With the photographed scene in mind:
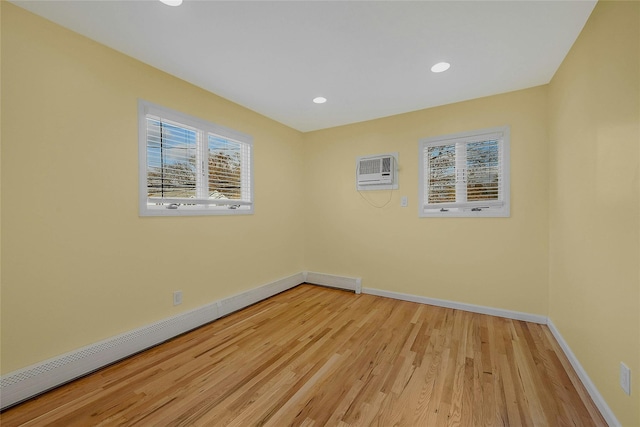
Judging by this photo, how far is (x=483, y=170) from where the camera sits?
2945mm

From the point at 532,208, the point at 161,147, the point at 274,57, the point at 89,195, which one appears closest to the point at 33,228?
the point at 89,195

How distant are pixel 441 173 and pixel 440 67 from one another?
1.27 meters

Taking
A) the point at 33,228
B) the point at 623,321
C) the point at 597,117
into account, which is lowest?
the point at 623,321

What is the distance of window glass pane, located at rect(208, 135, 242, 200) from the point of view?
9.45 ft

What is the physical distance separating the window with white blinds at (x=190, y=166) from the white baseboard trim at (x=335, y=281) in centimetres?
157

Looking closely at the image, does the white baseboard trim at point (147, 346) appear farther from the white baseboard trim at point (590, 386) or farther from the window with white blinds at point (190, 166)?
the window with white blinds at point (190, 166)

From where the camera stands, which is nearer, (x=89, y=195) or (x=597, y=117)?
(x=597, y=117)

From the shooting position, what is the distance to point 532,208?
269 cm

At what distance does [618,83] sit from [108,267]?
140 inches

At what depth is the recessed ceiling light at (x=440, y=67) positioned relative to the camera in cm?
227

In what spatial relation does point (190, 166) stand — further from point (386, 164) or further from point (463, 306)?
point (463, 306)

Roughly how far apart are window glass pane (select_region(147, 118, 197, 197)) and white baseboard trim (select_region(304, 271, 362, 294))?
2.27 m

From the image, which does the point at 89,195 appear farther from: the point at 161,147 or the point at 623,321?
the point at 623,321

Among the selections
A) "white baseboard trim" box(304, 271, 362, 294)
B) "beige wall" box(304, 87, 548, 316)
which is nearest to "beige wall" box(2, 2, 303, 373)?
"white baseboard trim" box(304, 271, 362, 294)
